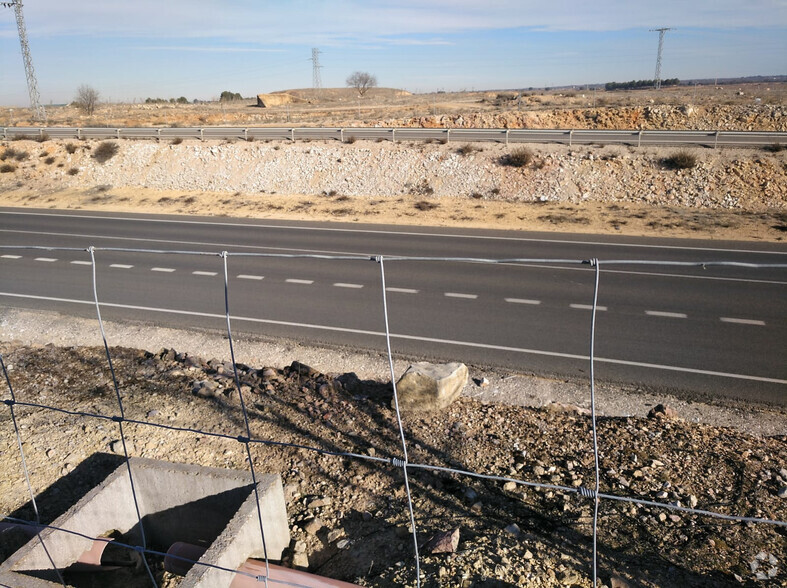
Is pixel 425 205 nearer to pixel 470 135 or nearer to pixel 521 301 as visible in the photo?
pixel 470 135

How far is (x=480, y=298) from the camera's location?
44.0 ft

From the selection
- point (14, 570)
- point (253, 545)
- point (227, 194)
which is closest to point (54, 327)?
point (14, 570)

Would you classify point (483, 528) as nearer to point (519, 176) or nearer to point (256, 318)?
point (256, 318)

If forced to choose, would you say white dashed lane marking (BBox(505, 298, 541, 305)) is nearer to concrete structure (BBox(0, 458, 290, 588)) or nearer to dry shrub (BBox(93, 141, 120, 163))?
concrete structure (BBox(0, 458, 290, 588))

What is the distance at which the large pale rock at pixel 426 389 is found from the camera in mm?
7535

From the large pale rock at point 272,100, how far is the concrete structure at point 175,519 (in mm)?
80112

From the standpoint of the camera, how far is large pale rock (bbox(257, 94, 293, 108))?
3202 inches

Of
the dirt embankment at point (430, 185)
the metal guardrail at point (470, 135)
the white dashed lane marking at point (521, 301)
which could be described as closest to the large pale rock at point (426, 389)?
the white dashed lane marking at point (521, 301)

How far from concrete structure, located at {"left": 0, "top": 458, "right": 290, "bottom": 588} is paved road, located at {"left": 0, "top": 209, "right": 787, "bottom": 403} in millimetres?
3912

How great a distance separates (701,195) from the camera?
883 inches

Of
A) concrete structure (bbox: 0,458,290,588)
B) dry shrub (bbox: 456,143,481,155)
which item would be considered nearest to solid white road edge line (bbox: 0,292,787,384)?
concrete structure (bbox: 0,458,290,588)

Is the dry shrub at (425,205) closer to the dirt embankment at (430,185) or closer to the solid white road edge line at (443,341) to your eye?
the dirt embankment at (430,185)

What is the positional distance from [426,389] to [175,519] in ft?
10.6

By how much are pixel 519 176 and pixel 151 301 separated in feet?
55.5
